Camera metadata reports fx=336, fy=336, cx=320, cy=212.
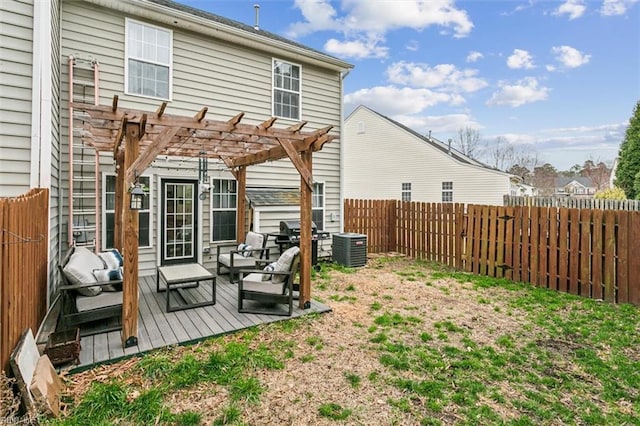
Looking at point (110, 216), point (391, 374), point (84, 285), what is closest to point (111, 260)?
point (84, 285)

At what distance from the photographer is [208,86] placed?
7289mm

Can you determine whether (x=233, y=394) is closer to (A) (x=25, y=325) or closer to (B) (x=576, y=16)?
(A) (x=25, y=325)

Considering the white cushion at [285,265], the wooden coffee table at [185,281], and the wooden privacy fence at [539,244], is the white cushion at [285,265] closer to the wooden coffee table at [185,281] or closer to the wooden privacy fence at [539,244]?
the wooden coffee table at [185,281]

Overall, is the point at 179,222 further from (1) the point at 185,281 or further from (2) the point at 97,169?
(1) the point at 185,281

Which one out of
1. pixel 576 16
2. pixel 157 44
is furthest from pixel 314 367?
pixel 576 16

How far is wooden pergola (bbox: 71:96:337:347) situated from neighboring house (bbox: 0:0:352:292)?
432 millimetres

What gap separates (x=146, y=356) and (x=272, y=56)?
23.0ft

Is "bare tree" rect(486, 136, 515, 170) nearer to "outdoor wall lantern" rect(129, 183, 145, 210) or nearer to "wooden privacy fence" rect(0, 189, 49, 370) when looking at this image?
"outdoor wall lantern" rect(129, 183, 145, 210)

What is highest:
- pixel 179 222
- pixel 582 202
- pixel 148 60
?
pixel 148 60

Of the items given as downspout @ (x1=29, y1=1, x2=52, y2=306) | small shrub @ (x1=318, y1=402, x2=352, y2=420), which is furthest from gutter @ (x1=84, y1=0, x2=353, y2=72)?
small shrub @ (x1=318, y1=402, x2=352, y2=420)

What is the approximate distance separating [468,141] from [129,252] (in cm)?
3540

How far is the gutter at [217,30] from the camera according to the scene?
624 cm

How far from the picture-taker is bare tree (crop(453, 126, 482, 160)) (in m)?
33.5

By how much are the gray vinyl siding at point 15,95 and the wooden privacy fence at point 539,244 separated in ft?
26.4
